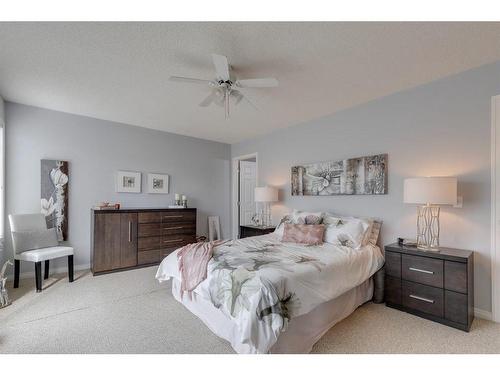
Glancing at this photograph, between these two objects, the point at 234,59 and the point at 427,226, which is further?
the point at 427,226

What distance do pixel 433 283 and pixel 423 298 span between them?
0.18m

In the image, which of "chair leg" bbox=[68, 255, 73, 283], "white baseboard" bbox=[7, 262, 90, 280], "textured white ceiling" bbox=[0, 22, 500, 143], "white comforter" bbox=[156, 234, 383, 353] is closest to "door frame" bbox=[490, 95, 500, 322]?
"textured white ceiling" bbox=[0, 22, 500, 143]

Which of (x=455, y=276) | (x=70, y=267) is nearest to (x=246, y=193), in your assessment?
(x=70, y=267)

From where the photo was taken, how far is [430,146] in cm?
269

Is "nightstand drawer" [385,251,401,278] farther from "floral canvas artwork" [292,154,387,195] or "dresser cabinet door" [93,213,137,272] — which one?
"dresser cabinet door" [93,213,137,272]

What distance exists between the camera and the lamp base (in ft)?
8.46

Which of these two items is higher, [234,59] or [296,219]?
[234,59]

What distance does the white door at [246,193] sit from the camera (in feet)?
18.4

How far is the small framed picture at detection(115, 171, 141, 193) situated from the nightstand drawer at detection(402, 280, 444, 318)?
4269 millimetres

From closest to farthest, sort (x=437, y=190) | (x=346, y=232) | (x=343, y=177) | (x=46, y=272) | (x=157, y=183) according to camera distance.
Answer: (x=437, y=190) < (x=346, y=232) < (x=46, y=272) < (x=343, y=177) < (x=157, y=183)

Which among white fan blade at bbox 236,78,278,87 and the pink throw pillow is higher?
white fan blade at bbox 236,78,278,87

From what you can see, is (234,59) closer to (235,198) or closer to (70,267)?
(70,267)
